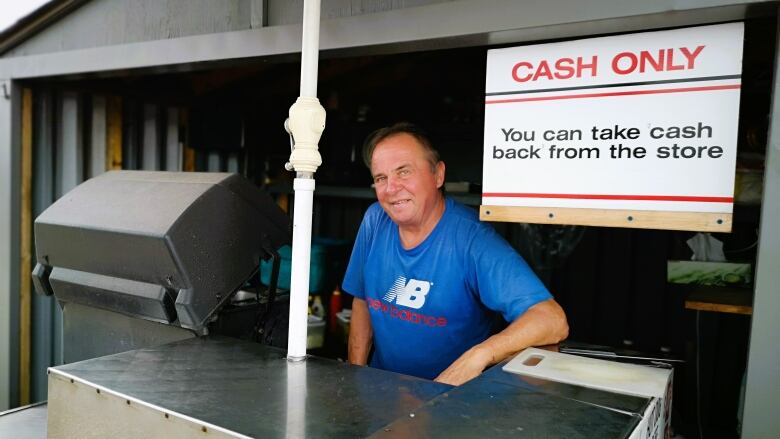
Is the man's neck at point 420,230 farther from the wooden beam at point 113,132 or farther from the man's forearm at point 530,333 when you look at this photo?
the wooden beam at point 113,132

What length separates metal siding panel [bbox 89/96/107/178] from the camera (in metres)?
3.78

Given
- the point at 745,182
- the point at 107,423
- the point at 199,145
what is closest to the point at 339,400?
the point at 107,423

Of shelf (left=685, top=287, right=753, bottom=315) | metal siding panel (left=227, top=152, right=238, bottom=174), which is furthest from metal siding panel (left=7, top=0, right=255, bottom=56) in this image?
shelf (left=685, top=287, right=753, bottom=315)

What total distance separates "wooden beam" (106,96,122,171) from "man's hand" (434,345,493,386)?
10.1 ft

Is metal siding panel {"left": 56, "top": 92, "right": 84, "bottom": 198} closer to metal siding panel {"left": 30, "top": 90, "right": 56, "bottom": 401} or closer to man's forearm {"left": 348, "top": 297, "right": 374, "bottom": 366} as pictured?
metal siding panel {"left": 30, "top": 90, "right": 56, "bottom": 401}

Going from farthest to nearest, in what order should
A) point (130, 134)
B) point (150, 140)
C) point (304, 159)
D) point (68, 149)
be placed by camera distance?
point (150, 140) → point (130, 134) → point (68, 149) → point (304, 159)

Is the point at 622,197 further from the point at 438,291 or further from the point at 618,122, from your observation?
the point at 438,291

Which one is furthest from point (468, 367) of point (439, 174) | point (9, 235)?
point (9, 235)

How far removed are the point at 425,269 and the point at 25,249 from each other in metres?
2.49

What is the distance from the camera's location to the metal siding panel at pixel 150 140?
4.18 metres

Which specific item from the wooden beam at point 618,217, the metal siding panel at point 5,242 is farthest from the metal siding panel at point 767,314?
the metal siding panel at point 5,242

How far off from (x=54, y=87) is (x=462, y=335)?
2.87 metres

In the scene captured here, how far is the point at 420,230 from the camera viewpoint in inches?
93.4

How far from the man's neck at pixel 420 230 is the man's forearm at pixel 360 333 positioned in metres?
0.39
